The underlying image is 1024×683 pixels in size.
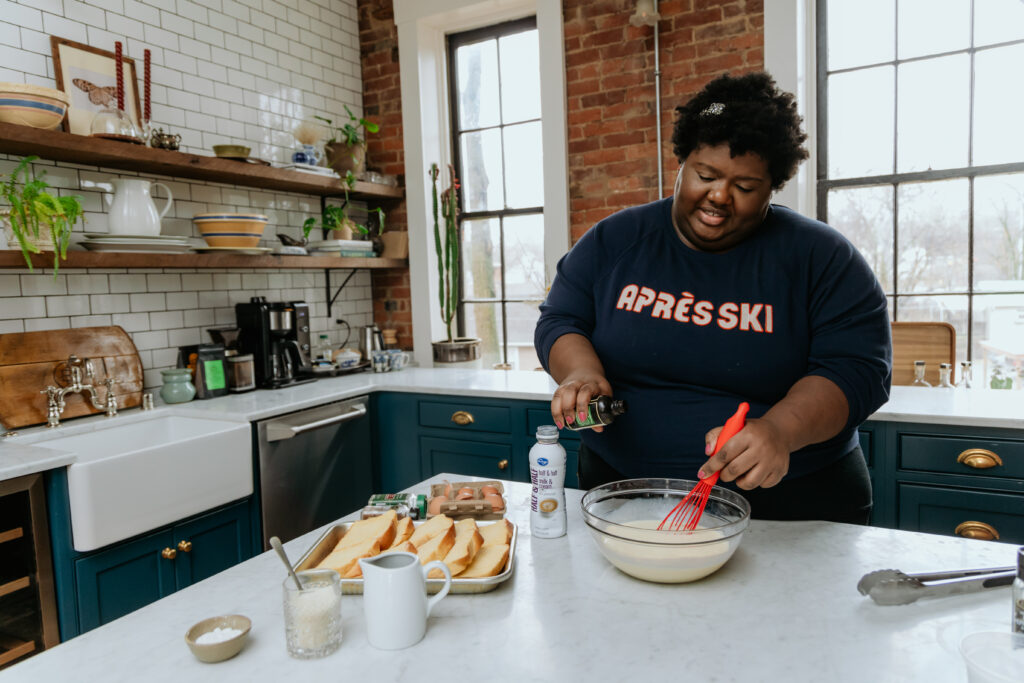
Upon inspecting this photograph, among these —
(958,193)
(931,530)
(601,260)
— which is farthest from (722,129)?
(958,193)

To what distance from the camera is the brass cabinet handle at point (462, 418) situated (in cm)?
310

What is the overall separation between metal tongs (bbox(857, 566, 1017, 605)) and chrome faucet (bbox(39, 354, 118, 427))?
2577 mm

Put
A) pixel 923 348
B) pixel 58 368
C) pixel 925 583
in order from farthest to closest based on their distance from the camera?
pixel 923 348
pixel 58 368
pixel 925 583

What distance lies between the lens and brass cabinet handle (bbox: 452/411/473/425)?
3.10 metres

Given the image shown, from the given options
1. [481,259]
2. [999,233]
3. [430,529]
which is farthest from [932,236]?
[430,529]

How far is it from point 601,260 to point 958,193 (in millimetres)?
2317

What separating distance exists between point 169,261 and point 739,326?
2.20 metres

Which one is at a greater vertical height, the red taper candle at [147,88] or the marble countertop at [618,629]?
the red taper candle at [147,88]

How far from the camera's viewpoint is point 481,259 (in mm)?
4117

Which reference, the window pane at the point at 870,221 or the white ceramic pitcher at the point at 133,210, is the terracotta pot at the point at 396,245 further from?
the window pane at the point at 870,221

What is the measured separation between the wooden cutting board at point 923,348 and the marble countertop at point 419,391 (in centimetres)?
23

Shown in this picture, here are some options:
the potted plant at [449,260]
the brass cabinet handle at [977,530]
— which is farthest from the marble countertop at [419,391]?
the brass cabinet handle at [977,530]

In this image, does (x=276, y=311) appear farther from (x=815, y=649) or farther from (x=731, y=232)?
(x=815, y=649)

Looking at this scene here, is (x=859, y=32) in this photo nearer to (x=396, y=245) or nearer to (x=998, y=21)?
(x=998, y=21)
